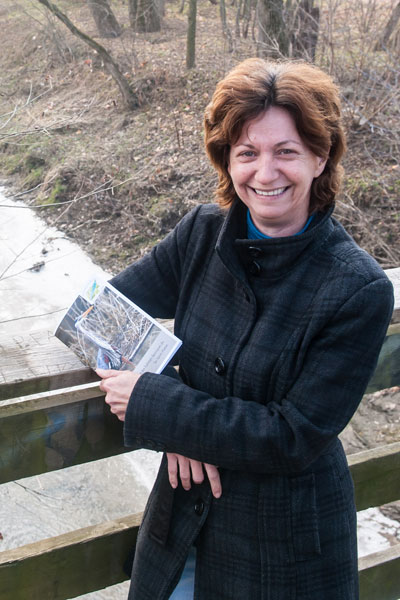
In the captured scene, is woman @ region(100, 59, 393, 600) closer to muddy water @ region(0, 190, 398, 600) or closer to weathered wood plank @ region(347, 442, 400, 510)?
weathered wood plank @ region(347, 442, 400, 510)

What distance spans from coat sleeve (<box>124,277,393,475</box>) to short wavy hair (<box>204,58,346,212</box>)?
36cm

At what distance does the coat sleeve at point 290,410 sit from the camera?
4.69ft

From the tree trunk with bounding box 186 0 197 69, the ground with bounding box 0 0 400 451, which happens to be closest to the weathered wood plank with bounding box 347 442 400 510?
the ground with bounding box 0 0 400 451

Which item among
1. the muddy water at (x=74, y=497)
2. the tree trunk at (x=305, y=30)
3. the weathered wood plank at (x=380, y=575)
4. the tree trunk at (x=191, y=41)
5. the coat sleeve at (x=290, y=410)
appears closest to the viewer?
the coat sleeve at (x=290, y=410)

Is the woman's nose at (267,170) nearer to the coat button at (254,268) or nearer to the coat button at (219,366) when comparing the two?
the coat button at (254,268)

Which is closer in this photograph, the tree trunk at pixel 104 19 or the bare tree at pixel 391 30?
the bare tree at pixel 391 30

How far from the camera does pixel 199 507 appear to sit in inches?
64.8

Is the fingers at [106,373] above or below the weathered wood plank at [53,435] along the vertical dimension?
above

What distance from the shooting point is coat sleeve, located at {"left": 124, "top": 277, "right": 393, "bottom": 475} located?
1429 millimetres

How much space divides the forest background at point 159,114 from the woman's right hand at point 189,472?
310cm

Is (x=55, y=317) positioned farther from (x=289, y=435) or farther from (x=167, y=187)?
(x=289, y=435)

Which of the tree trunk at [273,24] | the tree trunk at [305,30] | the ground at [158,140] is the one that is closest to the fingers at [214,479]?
the ground at [158,140]

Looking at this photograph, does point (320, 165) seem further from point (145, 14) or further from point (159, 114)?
point (145, 14)

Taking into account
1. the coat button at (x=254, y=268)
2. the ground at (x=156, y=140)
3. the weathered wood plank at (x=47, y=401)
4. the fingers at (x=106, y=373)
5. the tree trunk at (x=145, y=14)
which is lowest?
the ground at (x=156, y=140)
